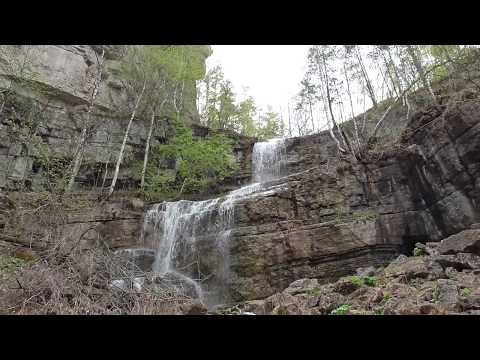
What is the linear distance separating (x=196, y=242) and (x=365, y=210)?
6.80 meters

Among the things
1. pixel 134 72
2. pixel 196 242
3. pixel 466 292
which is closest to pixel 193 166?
pixel 196 242

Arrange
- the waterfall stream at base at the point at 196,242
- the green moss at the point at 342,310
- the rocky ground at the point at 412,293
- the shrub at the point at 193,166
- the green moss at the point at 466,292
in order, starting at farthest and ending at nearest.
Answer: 1. the shrub at the point at 193,166
2. the waterfall stream at base at the point at 196,242
3. the green moss at the point at 342,310
4. the green moss at the point at 466,292
5. the rocky ground at the point at 412,293

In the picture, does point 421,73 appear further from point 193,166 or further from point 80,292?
point 80,292

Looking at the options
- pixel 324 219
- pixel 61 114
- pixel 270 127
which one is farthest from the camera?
pixel 270 127

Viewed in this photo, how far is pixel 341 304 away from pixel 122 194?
16.4 metres

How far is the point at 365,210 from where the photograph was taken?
12703mm

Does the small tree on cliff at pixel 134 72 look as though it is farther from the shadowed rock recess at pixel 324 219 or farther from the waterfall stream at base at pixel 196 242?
the shadowed rock recess at pixel 324 219

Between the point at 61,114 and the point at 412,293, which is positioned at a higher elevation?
the point at 61,114

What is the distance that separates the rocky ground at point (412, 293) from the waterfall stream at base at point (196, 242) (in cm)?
464

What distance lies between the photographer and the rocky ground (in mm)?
4841

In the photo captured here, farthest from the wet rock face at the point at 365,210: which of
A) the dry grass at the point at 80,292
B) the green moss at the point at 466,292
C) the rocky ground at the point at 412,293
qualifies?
the dry grass at the point at 80,292

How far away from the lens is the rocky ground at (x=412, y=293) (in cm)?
484
